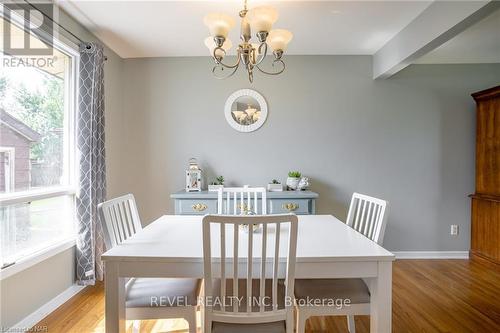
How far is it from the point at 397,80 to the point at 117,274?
11.7 feet

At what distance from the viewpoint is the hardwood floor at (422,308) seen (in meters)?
2.01

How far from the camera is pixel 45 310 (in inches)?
84.9

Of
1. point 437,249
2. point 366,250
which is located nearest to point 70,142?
point 366,250

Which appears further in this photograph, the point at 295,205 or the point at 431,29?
the point at 295,205

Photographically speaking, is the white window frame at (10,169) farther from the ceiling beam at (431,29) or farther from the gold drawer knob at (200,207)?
the ceiling beam at (431,29)

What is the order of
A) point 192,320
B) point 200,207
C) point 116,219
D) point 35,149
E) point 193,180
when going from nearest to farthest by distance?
point 192,320 → point 116,219 → point 35,149 → point 200,207 → point 193,180

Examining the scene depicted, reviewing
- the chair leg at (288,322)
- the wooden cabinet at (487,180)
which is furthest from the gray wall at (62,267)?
the wooden cabinet at (487,180)

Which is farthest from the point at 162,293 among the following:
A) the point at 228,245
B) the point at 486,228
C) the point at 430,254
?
the point at 486,228

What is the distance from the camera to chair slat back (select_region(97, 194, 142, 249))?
5.13 feet

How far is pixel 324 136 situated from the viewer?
11.3ft

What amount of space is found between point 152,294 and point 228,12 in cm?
216

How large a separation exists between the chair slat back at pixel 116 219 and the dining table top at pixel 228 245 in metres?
0.10

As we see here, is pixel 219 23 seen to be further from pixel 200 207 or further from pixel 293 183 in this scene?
pixel 293 183

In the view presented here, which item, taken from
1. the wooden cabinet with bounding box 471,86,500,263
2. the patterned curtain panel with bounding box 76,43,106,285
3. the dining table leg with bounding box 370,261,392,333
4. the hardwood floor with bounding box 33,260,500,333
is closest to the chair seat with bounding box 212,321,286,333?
the dining table leg with bounding box 370,261,392,333
